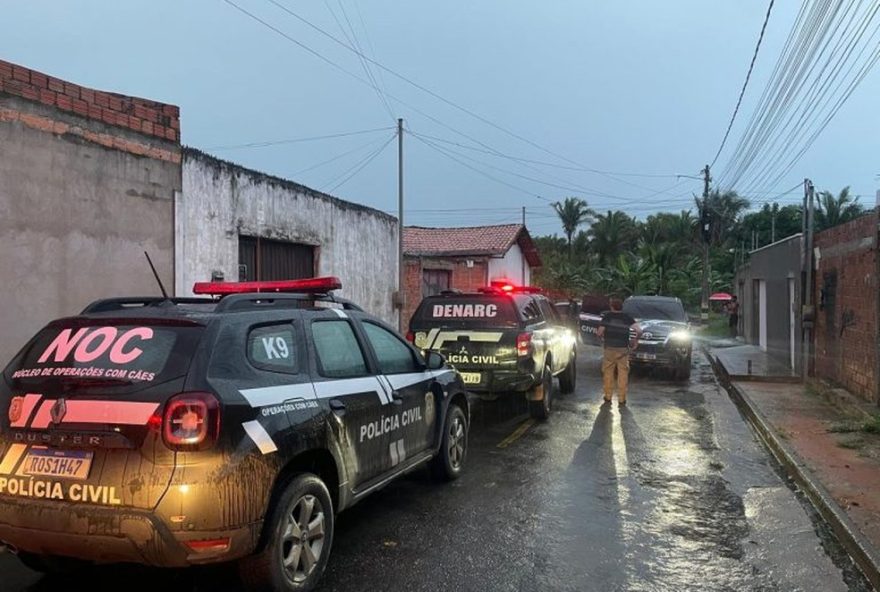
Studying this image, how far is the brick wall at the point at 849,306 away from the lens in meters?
9.57

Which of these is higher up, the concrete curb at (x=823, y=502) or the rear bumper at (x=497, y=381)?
the rear bumper at (x=497, y=381)

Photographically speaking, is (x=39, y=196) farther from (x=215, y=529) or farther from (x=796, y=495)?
(x=796, y=495)

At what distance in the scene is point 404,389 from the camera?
5402mm

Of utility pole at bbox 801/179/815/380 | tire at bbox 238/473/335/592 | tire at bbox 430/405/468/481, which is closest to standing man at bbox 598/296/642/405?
utility pole at bbox 801/179/815/380

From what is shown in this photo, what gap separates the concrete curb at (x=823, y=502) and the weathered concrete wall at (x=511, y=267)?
57.3 feet

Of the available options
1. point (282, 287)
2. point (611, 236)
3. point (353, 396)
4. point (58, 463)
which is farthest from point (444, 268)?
point (611, 236)

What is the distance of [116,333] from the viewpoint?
147 inches

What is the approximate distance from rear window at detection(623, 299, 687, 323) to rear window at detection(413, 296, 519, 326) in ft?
25.9

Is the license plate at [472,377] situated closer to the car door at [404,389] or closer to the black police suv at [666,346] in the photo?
the car door at [404,389]

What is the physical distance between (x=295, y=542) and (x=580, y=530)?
7.37 ft

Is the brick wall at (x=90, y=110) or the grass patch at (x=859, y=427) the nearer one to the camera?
the brick wall at (x=90, y=110)

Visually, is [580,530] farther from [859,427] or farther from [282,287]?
[859,427]

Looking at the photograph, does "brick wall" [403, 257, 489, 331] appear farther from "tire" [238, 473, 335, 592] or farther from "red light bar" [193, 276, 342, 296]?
"tire" [238, 473, 335, 592]

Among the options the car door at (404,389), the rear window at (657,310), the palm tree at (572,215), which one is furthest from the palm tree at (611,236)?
the car door at (404,389)
